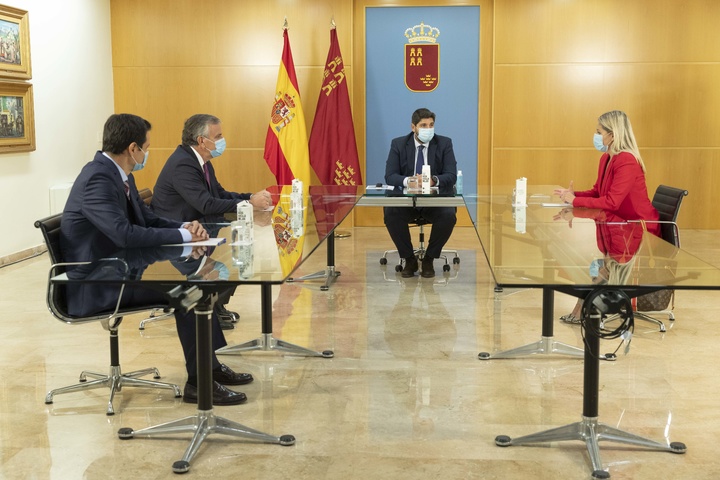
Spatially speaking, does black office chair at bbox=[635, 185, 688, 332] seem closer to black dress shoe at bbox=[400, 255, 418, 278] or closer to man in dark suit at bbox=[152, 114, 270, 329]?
black dress shoe at bbox=[400, 255, 418, 278]

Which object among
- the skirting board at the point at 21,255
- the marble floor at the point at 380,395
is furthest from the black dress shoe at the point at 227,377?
the skirting board at the point at 21,255

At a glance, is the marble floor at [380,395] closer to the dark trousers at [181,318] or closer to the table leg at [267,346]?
the table leg at [267,346]

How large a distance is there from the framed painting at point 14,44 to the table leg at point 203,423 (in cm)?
501

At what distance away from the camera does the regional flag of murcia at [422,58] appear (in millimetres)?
9750

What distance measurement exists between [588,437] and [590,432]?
28mm

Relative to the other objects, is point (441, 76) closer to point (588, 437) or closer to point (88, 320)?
point (88, 320)

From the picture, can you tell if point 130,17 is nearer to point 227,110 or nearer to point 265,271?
point 227,110

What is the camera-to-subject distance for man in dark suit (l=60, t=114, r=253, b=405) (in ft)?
12.5

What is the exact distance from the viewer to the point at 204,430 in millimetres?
3525

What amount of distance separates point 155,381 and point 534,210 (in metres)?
2.50

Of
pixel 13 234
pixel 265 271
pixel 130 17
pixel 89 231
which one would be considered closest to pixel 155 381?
pixel 89 231

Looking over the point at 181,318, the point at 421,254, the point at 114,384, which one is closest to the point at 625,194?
the point at 421,254

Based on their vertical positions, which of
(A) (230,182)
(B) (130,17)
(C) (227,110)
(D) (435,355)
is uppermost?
(B) (130,17)

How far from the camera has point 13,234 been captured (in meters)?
7.93
